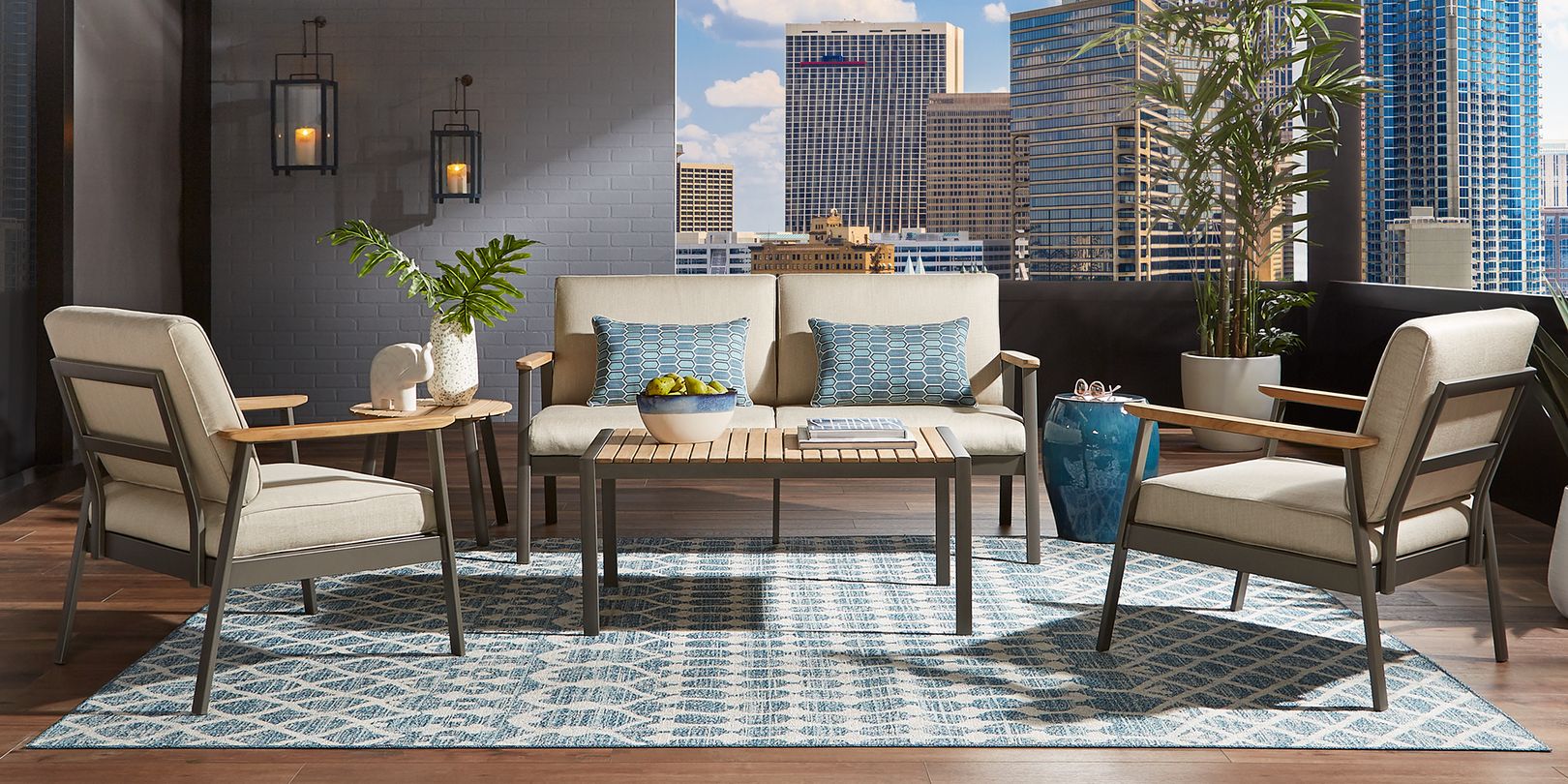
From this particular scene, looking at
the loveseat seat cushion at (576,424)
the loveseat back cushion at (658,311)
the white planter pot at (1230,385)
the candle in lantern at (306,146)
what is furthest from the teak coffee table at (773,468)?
the candle in lantern at (306,146)

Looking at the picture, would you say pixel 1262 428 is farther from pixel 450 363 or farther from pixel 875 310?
pixel 450 363

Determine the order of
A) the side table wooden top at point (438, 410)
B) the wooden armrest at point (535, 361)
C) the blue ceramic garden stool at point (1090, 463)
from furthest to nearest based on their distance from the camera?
1. the blue ceramic garden stool at point (1090, 463)
2. the wooden armrest at point (535, 361)
3. the side table wooden top at point (438, 410)

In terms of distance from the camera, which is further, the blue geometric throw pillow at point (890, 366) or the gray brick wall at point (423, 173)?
the gray brick wall at point (423, 173)

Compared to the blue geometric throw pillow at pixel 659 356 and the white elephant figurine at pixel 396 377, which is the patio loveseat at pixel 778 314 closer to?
the blue geometric throw pillow at pixel 659 356

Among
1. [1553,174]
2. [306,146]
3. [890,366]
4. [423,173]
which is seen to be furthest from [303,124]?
[1553,174]

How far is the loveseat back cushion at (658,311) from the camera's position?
4383 mm

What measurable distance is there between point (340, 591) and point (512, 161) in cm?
398

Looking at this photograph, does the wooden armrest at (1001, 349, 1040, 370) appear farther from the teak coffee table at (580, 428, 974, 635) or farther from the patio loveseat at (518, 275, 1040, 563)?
the teak coffee table at (580, 428, 974, 635)

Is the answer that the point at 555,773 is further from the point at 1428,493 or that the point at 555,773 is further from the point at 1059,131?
the point at 1059,131

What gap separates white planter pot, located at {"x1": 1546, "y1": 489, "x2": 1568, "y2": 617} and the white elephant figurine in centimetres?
310

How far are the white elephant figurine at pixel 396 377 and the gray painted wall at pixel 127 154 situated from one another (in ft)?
7.18

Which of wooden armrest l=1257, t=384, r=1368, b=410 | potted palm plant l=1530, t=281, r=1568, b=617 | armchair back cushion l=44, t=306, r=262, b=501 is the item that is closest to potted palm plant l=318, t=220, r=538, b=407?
armchair back cushion l=44, t=306, r=262, b=501

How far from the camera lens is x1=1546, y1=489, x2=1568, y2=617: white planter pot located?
3.21m

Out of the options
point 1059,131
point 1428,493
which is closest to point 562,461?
point 1428,493
